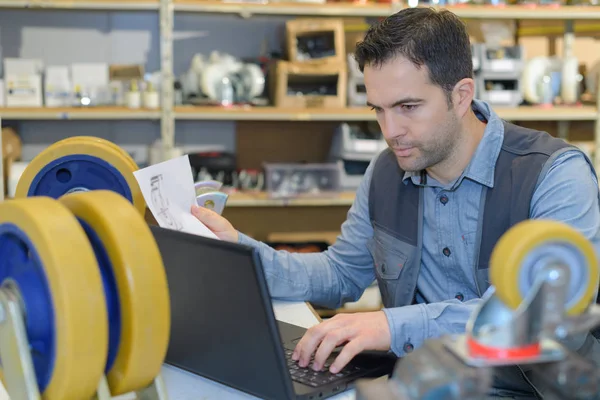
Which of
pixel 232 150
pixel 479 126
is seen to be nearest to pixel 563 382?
pixel 479 126

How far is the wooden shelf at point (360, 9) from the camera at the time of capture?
303 centimetres

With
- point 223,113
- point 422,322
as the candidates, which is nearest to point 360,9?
point 223,113

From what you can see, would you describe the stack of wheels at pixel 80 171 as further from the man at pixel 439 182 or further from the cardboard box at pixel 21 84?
the cardboard box at pixel 21 84

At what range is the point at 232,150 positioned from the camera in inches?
137

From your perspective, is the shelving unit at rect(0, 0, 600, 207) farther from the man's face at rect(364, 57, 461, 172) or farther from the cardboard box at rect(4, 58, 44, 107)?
the man's face at rect(364, 57, 461, 172)

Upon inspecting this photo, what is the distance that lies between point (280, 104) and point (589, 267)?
8.41 ft

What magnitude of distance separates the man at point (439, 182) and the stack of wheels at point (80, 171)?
0.16m

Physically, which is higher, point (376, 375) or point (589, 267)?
point (589, 267)

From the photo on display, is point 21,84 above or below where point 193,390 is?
above

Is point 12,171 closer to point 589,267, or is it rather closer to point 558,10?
point 558,10

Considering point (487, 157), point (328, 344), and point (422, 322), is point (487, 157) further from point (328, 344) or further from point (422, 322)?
point (328, 344)

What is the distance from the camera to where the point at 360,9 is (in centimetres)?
313

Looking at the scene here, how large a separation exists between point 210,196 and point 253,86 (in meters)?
1.69

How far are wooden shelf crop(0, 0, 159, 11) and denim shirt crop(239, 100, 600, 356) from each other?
5.50 feet
